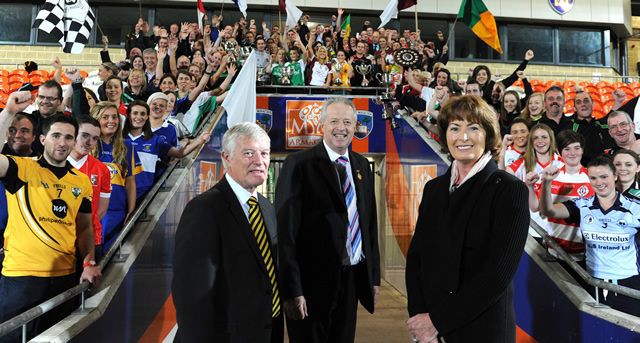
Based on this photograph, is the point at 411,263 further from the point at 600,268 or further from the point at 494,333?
the point at 600,268

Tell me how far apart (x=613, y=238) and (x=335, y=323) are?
1.91m

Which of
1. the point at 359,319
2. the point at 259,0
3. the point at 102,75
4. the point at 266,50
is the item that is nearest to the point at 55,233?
the point at 359,319

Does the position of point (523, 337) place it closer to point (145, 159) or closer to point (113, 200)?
point (113, 200)

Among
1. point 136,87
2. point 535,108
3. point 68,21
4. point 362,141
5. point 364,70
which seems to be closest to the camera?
point 535,108

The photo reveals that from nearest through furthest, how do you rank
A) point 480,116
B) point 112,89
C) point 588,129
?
point 480,116 → point 112,89 → point 588,129

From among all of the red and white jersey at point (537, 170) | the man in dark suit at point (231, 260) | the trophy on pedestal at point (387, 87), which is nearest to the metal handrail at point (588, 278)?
the red and white jersey at point (537, 170)

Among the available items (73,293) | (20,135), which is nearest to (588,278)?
(73,293)

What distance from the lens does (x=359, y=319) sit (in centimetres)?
609

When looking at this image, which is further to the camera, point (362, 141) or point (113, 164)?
point (362, 141)

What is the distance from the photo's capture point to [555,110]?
554cm

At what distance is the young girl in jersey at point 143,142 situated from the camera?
4.78m

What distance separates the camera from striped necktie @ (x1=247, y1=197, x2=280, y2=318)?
7.61ft

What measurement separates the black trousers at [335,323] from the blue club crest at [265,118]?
25.0 ft

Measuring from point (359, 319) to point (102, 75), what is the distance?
14.5ft
